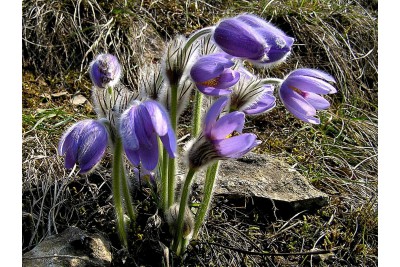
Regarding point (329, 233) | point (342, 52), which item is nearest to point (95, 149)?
point (329, 233)

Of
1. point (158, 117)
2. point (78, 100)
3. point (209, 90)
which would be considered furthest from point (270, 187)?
point (78, 100)

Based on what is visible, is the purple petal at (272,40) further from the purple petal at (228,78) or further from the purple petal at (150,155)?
the purple petal at (150,155)

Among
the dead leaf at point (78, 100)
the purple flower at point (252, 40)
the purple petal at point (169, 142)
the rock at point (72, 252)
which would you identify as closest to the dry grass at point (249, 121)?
the dead leaf at point (78, 100)

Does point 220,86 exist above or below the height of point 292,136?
above

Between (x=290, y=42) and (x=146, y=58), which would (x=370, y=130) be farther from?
(x=290, y=42)

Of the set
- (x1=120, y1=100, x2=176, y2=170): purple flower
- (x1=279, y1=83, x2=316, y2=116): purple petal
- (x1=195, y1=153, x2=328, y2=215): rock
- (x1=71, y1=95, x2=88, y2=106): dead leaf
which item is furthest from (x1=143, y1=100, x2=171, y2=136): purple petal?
(x1=71, y1=95, x2=88, y2=106): dead leaf
